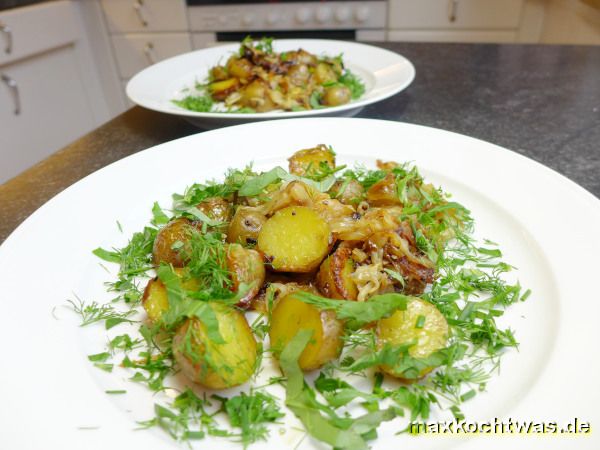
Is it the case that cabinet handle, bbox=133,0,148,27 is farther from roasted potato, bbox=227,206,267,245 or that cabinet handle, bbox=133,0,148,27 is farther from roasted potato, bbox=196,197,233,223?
roasted potato, bbox=227,206,267,245

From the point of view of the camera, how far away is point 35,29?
140 inches

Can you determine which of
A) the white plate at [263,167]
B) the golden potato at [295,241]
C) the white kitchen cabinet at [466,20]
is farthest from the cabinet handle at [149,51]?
the golden potato at [295,241]

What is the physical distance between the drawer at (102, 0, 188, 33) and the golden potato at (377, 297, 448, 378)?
381 centimetres

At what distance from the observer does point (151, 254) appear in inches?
43.3

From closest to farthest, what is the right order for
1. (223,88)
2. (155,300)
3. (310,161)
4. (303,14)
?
(155,300), (310,161), (223,88), (303,14)

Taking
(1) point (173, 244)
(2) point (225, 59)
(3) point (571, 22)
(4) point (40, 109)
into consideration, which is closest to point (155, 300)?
(1) point (173, 244)

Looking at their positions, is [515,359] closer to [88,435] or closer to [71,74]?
[88,435]

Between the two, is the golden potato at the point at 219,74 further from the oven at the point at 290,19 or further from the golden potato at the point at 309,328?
the oven at the point at 290,19

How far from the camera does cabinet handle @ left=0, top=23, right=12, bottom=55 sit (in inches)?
129

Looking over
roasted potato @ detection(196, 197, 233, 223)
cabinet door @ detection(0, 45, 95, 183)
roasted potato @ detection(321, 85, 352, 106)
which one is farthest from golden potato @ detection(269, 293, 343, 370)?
cabinet door @ detection(0, 45, 95, 183)

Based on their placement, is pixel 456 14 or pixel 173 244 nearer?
pixel 173 244

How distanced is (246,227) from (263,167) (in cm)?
41

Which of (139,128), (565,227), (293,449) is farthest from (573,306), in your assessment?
(139,128)

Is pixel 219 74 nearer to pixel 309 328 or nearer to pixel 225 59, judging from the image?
pixel 225 59
